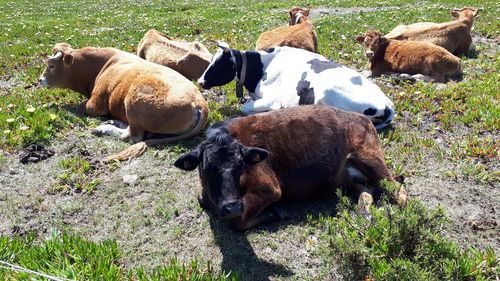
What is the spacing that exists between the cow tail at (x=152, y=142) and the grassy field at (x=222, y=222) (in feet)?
0.58

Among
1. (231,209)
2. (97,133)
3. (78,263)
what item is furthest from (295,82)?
(78,263)

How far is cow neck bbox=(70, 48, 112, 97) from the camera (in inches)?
380

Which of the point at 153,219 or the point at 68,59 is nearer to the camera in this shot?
the point at 153,219

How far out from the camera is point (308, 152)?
5.82 metres

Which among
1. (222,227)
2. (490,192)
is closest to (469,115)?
(490,192)

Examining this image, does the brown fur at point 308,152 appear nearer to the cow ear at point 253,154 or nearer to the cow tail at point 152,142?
the cow ear at point 253,154

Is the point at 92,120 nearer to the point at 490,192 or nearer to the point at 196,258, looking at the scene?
the point at 196,258

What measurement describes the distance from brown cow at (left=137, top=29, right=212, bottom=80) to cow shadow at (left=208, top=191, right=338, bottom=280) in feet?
18.6

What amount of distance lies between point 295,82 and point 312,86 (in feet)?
1.55

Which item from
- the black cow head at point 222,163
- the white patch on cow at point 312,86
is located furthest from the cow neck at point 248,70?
the black cow head at point 222,163

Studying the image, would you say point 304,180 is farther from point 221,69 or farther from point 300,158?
point 221,69

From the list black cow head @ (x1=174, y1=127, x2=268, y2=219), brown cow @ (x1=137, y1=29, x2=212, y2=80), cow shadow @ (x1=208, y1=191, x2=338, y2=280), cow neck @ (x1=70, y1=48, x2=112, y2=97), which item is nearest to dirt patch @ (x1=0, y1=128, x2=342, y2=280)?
cow shadow @ (x1=208, y1=191, x2=338, y2=280)

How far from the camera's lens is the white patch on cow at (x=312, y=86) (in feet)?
25.5

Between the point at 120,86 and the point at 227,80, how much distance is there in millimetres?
2080
